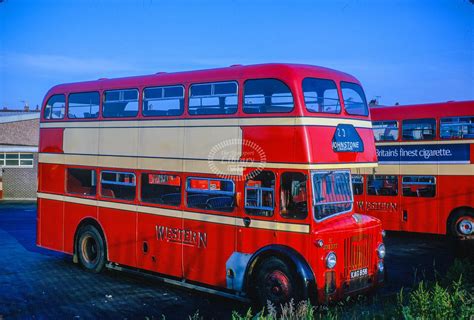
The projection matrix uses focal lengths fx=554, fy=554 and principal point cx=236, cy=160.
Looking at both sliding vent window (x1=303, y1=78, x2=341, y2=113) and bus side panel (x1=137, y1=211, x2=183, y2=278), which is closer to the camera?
sliding vent window (x1=303, y1=78, x2=341, y2=113)

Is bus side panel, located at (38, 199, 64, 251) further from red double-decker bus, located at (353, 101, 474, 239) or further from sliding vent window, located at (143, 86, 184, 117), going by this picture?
red double-decker bus, located at (353, 101, 474, 239)

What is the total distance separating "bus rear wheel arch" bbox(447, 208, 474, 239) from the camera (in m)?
16.7

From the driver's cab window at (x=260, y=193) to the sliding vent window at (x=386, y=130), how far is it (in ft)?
32.0

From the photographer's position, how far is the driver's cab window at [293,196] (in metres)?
8.84

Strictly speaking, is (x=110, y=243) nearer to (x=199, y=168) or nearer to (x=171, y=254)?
(x=171, y=254)

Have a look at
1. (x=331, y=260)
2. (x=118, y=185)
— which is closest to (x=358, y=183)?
(x=118, y=185)

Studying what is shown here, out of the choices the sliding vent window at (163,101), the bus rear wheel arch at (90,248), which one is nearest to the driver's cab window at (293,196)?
the sliding vent window at (163,101)

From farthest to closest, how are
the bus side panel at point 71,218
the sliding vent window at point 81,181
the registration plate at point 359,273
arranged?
the bus side panel at point 71,218 < the sliding vent window at point 81,181 < the registration plate at point 359,273

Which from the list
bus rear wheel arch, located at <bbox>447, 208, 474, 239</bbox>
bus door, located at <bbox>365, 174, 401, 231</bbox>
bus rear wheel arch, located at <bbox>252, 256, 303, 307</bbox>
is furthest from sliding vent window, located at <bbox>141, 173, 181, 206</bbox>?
bus rear wheel arch, located at <bbox>447, 208, 474, 239</bbox>

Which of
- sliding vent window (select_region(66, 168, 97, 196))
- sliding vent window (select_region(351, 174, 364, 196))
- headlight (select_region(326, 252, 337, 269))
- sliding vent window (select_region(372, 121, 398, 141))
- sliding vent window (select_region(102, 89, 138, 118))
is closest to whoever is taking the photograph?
headlight (select_region(326, 252, 337, 269))

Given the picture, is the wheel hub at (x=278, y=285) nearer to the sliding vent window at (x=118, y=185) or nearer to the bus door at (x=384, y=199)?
the sliding vent window at (x=118, y=185)

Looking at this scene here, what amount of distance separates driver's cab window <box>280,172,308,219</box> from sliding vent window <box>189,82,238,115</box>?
1.64m

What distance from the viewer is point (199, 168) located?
10.3 meters

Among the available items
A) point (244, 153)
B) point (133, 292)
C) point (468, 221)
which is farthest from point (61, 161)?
point (468, 221)
